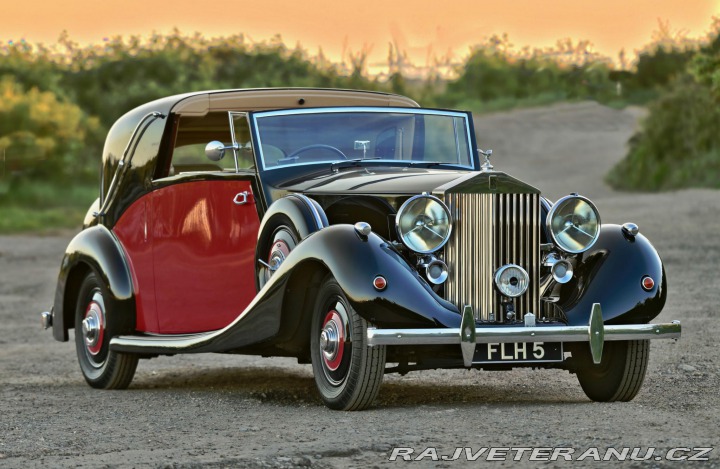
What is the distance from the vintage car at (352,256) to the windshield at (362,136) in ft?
0.04

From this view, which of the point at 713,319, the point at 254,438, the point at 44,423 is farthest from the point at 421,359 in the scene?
the point at 713,319

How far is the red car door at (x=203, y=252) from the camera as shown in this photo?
8.62 meters

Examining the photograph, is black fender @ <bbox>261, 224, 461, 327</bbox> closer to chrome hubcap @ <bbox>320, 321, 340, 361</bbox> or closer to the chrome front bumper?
the chrome front bumper

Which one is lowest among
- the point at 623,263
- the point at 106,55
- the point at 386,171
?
the point at 623,263

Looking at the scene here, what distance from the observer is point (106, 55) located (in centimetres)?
4547

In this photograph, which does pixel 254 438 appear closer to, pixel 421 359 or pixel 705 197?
pixel 421 359

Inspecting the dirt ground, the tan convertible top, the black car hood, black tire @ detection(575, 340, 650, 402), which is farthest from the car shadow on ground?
the tan convertible top

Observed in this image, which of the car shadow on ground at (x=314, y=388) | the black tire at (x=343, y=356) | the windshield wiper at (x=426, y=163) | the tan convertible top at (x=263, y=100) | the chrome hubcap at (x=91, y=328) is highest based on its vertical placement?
the tan convertible top at (x=263, y=100)

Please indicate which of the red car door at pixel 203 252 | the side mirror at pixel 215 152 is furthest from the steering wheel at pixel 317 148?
the side mirror at pixel 215 152

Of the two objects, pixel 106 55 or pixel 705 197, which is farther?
pixel 106 55

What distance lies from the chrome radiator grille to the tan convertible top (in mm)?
2253

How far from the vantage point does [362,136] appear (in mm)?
8969

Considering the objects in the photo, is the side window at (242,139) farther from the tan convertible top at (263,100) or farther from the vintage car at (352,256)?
the tan convertible top at (263,100)

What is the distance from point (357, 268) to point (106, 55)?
131 ft
